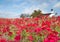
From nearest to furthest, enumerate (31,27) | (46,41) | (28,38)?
(46,41) < (28,38) < (31,27)

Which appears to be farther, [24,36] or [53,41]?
[24,36]

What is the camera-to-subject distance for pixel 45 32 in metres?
4.79

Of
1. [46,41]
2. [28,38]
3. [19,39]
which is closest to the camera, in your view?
[46,41]

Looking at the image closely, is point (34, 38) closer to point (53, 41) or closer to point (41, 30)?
point (41, 30)

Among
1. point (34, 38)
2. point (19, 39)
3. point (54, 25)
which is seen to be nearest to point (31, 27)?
point (54, 25)

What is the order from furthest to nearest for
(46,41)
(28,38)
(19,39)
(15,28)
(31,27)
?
(15,28) → (31,27) → (28,38) → (19,39) → (46,41)

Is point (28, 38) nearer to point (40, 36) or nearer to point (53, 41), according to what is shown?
point (40, 36)

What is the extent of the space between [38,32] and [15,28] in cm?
219

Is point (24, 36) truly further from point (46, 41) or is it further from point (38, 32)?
point (46, 41)

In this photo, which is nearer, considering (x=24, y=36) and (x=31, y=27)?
(x=24, y=36)

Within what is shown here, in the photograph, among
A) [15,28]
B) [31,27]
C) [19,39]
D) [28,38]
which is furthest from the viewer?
[15,28]

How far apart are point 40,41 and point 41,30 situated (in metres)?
0.26

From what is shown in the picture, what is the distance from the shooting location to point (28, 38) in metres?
4.58

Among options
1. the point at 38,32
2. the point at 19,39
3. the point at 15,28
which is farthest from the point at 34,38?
the point at 15,28
